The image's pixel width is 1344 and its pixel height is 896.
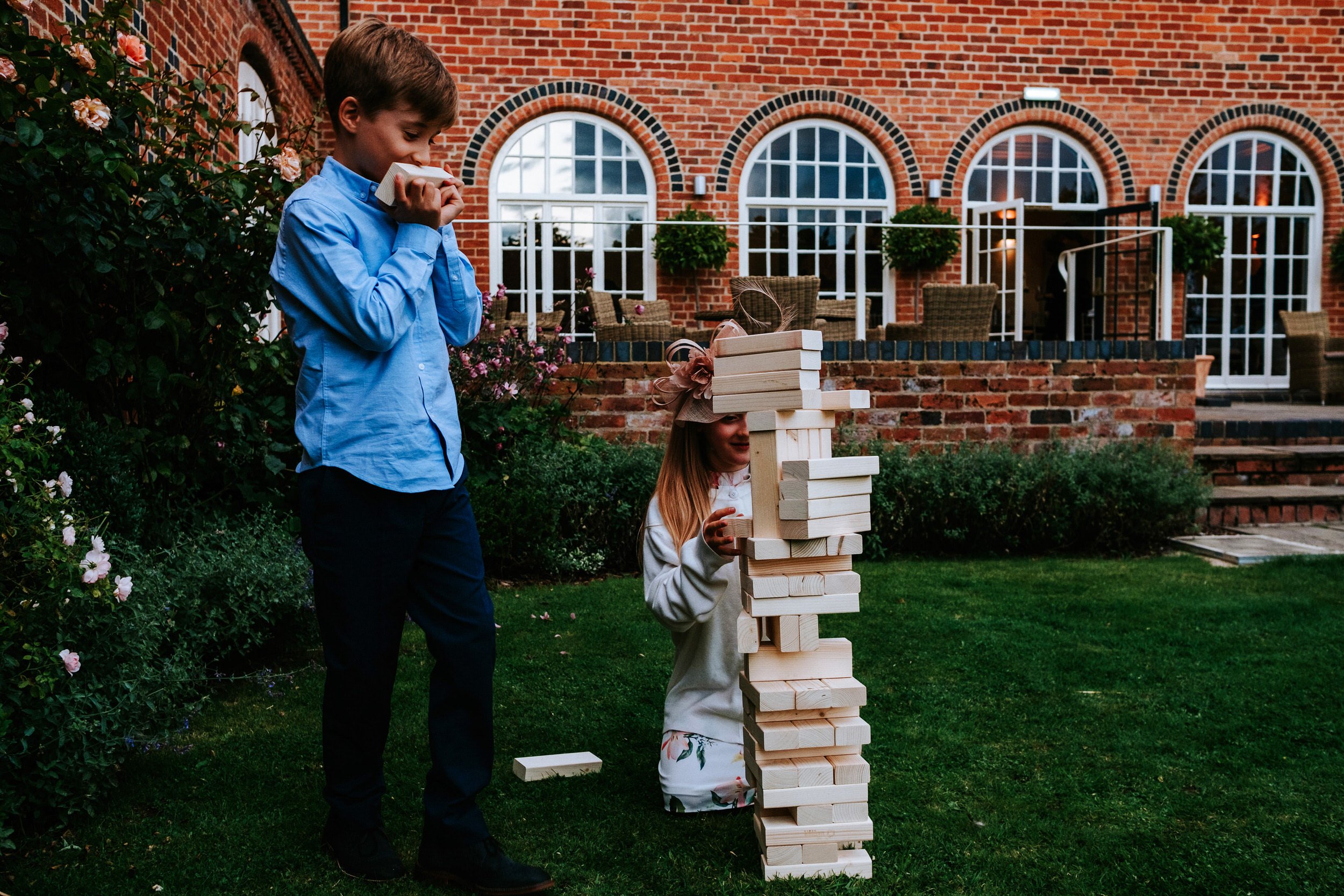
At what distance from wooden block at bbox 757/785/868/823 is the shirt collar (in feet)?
4.45

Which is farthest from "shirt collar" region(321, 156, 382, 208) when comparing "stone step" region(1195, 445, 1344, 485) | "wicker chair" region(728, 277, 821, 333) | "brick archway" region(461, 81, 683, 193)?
"brick archway" region(461, 81, 683, 193)

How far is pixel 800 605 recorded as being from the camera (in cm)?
215

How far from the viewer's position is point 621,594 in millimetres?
4848

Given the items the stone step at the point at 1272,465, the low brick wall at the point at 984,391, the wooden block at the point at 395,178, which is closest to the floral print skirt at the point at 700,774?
the wooden block at the point at 395,178

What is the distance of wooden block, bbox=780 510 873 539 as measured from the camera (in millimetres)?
2094

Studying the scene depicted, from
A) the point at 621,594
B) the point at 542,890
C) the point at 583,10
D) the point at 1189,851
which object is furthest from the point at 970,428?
the point at 583,10

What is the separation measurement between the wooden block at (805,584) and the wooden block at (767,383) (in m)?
0.36

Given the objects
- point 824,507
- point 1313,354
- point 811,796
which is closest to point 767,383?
point 824,507

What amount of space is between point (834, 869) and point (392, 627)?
99cm

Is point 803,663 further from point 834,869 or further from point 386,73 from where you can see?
point 386,73

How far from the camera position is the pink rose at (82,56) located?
118 inches

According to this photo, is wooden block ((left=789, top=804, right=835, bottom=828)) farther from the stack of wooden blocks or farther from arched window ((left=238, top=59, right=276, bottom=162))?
arched window ((left=238, top=59, right=276, bottom=162))

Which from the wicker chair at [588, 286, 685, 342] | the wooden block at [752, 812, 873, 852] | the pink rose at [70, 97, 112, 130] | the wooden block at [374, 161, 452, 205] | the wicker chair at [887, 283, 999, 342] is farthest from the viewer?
the wicker chair at [588, 286, 685, 342]

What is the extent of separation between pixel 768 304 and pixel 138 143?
4486 mm
